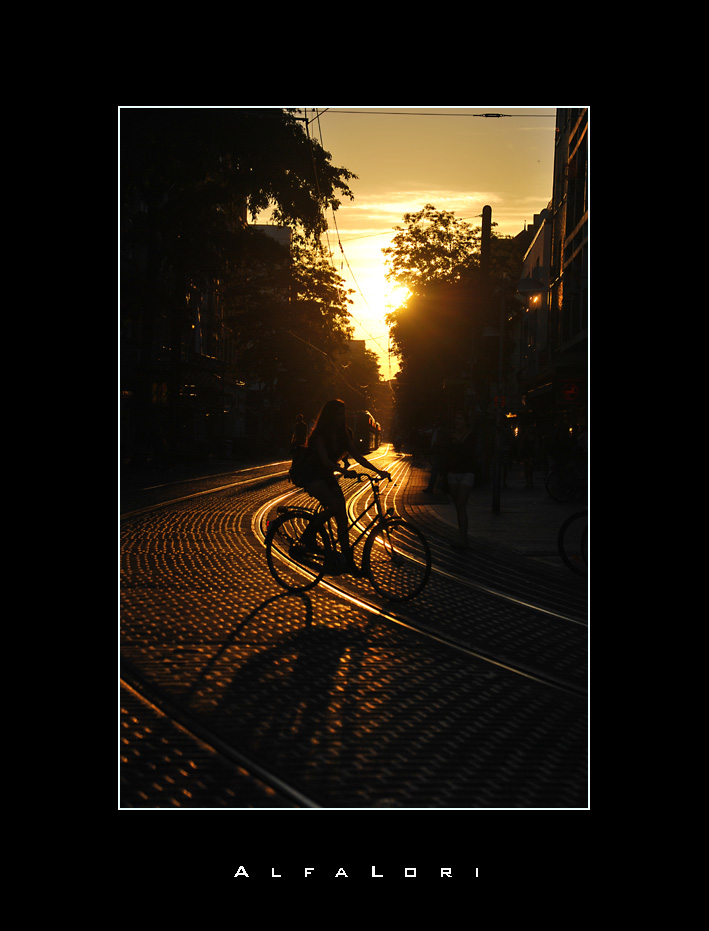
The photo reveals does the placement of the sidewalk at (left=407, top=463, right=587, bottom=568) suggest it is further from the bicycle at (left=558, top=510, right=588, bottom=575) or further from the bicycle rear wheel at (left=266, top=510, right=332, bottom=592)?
the bicycle rear wheel at (left=266, top=510, right=332, bottom=592)

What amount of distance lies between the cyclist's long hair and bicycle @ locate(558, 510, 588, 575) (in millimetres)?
2808

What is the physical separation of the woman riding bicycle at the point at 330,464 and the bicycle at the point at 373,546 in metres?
0.09

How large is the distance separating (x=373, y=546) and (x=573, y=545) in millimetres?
2635

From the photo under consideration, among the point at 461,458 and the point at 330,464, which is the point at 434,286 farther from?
the point at 330,464

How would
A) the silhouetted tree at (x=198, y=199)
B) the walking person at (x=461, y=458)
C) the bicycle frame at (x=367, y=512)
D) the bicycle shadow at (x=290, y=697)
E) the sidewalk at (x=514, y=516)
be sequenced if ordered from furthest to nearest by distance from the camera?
the silhouetted tree at (x=198, y=199)
the sidewalk at (x=514, y=516)
the walking person at (x=461, y=458)
the bicycle frame at (x=367, y=512)
the bicycle shadow at (x=290, y=697)

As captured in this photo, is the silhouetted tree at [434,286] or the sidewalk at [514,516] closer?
the sidewalk at [514,516]

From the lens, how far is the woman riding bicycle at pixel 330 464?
8.98 metres

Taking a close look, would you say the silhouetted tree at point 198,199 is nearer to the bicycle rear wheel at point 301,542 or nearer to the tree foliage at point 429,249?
the bicycle rear wheel at point 301,542

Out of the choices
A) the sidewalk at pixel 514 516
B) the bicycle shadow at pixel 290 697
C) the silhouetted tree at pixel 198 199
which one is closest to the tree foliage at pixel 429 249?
the silhouetted tree at pixel 198 199

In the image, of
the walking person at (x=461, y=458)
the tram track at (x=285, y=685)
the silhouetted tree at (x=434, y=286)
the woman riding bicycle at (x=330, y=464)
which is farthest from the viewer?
the silhouetted tree at (x=434, y=286)

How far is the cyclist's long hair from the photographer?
8.95 meters
